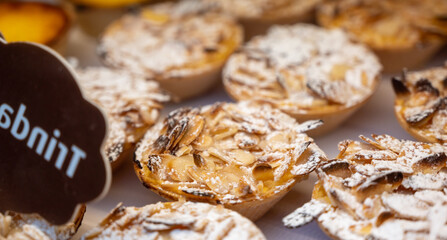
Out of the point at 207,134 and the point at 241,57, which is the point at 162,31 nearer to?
the point at 241,57

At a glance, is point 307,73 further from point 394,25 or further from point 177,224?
point 177,224

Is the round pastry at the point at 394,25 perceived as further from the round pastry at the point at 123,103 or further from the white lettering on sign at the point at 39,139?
the white lettering on sign at the point at 39,139

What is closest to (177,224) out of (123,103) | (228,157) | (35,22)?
(228,157)

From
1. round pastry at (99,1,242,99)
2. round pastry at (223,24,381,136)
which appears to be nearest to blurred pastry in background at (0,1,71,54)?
round pastry at (99,1,242,99)

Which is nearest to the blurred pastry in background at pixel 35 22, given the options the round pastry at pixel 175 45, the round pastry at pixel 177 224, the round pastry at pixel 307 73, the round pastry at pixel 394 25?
the round pastry at pixel 175 45

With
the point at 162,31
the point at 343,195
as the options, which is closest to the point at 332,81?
the point at 343,195
